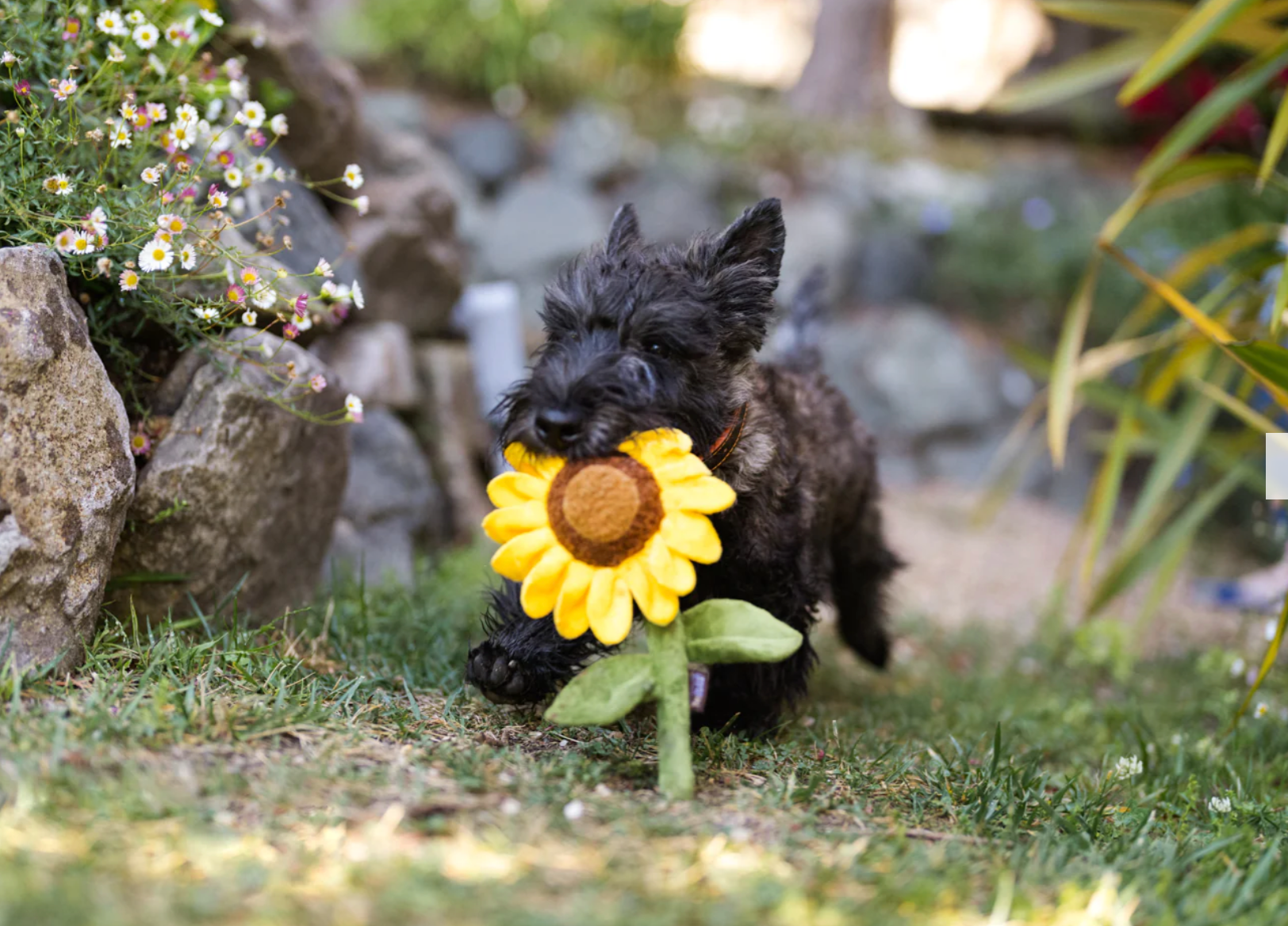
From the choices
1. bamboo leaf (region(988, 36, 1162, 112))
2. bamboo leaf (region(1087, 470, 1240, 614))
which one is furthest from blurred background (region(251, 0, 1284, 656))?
bamboo leaf (region(988, 36, 1162, 112))

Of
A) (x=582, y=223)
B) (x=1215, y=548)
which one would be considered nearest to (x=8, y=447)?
(x=582, y=223)

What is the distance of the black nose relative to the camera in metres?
2.31

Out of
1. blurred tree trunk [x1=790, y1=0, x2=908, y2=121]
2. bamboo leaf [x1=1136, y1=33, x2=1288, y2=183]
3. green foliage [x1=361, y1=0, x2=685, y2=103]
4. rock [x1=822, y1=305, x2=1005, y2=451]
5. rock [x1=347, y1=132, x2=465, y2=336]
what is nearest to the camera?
bamboo leaf [x1=1136, y1=33, x2=1288, y2=183]

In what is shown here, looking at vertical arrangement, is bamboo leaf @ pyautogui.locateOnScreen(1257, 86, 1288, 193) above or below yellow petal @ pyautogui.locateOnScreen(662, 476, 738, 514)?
above

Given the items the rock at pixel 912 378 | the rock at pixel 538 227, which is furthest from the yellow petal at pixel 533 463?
the rock at pixel 912 378

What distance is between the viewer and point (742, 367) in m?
2.72

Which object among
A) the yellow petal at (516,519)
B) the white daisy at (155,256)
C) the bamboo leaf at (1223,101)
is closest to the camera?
the yellow petal at (516,519)

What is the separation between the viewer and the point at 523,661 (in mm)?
→ 2654

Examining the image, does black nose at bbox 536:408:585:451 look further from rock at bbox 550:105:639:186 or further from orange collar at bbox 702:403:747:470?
rock at bbox 550:105:639:186

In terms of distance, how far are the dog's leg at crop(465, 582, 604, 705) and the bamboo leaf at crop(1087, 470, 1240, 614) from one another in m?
2.27

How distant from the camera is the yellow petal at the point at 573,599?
2.31 m

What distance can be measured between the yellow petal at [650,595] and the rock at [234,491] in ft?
4.20

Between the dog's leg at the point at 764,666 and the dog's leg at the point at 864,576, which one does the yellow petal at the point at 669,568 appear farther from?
the dog's leg at the point at 864,576

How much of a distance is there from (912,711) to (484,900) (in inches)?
95.1
